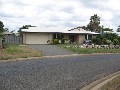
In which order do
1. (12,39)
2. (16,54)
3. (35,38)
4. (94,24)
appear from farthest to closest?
(94,24) < (35,38) < (12,39) < (16,54)

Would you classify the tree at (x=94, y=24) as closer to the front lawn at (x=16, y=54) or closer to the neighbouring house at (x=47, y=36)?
the neighbouring house at (x=47, y=36)

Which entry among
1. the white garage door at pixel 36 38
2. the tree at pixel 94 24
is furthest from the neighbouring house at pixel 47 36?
the tree at pixel 94 24

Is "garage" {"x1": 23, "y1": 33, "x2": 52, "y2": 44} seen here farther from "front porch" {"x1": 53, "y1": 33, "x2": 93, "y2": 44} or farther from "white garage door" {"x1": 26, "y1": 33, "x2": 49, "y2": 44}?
"front porch" {"x1": 53, "y1": 33, "x2": 93, "y2": 44}

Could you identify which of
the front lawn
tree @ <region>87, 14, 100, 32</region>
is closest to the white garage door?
the front lawn

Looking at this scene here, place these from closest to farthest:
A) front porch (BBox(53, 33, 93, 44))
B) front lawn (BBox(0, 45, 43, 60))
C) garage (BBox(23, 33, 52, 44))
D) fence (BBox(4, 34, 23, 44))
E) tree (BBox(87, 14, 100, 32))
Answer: front lawn (BBox(0, 45, 43, 60)), fence (BBox(4, 34, 23, 44)), garage (BBox(23, 33, 52, 44)), front porch (BBox(53, 33, 93, 44)), tree (BBox(87, 14, 100, 32))

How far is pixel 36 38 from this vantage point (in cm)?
6000

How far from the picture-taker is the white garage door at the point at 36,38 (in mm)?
59406

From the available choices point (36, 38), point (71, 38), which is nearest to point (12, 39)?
point (36, 38)

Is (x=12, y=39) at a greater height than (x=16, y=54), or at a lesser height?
greater

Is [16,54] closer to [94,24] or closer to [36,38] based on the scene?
[36,38]

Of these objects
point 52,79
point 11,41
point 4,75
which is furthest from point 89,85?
point 11,41

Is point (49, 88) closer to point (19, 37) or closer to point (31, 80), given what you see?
point (31, 80)

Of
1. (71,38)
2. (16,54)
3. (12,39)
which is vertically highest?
(71,38)

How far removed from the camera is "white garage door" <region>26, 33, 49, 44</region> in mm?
59406
